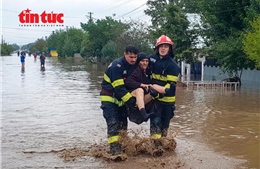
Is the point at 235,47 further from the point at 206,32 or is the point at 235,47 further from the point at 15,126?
the point at 15,126

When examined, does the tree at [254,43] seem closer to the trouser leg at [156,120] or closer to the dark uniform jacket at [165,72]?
the dark uniform jacket at [165,72]

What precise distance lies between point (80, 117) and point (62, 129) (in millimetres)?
1752

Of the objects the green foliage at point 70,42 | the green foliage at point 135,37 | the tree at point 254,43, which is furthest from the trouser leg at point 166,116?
the green foliage at point 70,42

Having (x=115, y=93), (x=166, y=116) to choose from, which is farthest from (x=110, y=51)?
(x=115, y=93)

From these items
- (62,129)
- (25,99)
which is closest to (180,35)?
(25,99)

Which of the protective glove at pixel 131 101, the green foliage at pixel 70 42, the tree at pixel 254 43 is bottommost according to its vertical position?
the protective glove at pixel 131 101

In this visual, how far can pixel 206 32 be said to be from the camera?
23766 millimetres

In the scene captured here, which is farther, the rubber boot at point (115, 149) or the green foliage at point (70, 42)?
the green foliage at point (70, 42)

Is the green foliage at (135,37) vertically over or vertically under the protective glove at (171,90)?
over

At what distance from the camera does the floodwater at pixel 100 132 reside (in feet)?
21.5

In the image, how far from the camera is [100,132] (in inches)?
357

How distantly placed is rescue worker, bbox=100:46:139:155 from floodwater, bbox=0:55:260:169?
0.44m

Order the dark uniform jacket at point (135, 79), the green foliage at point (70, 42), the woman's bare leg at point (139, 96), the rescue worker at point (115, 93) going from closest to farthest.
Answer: the woman's bare leg at point (139, 96) < the rescue worker at point (115, 93) < the dark uniform jacket at point (135, 79) < the green foliage at point (70, 42)

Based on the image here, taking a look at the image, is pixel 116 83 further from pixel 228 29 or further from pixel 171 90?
pixel 228 29
